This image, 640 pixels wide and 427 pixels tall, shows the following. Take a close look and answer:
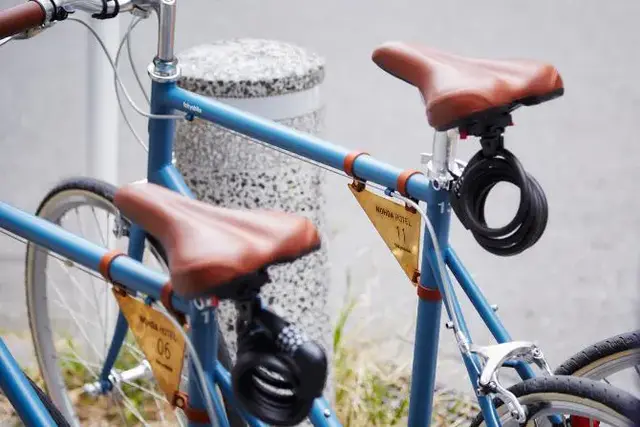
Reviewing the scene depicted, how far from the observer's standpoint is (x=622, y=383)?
3797 millimetres

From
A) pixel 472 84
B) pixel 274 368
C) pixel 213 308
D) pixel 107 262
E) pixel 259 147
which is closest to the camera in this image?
pixel 274 368

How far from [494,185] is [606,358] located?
1.41 ft

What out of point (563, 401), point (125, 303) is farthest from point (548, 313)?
point (125, 303)

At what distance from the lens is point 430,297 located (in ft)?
7.38

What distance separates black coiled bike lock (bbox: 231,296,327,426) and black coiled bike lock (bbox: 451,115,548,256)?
536 millimetres

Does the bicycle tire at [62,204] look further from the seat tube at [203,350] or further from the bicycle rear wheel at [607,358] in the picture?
the bicycle rear wheel at [607,358]

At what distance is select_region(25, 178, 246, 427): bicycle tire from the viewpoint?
249 centimetres

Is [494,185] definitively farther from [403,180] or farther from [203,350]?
[203,350]

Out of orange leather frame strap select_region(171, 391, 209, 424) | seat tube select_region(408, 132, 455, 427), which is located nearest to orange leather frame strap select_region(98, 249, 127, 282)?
orange leather frame strap select_region(171, 391, 209, 424)

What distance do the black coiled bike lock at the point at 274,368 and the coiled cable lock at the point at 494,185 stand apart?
1.74 ft

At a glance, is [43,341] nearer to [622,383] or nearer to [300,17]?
[622,383]

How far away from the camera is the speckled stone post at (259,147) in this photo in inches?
111

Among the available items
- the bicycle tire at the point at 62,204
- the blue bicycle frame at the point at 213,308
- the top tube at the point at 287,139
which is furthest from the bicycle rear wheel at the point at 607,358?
the bicycle tire at the point at 62,204

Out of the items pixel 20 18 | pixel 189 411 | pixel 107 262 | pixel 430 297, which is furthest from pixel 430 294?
pixel 20 18
